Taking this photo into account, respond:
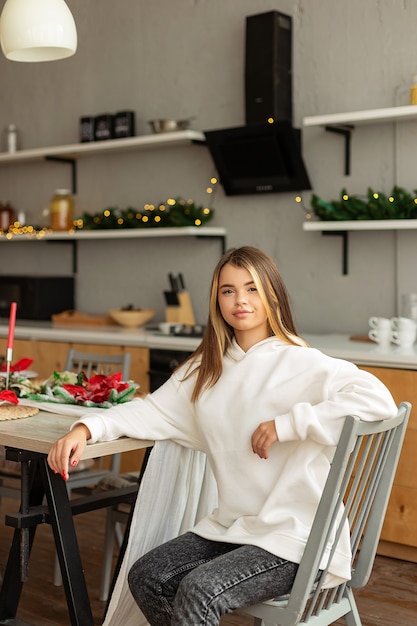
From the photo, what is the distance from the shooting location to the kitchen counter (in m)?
3.48

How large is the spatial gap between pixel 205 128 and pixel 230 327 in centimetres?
272

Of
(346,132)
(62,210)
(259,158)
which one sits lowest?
(62,210)

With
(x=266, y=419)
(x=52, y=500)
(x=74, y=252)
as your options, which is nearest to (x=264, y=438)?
(x=266, y=419)

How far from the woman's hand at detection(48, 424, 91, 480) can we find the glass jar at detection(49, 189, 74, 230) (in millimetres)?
3309

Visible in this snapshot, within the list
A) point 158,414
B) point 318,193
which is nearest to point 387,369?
point 318,193

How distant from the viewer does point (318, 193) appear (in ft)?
14.2

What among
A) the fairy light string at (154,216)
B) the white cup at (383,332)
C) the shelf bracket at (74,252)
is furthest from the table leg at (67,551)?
the shelf bracket at (74,252)

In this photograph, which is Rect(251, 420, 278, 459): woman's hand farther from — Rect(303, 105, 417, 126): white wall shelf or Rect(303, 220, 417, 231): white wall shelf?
Rect(303, 105, 417, 126): white wall shelf

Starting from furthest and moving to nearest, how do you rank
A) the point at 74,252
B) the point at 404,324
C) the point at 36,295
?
the point at 74,252 → the point at 36,295 → the point at 404,324

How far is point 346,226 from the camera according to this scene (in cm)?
392

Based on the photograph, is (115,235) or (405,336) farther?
(115,235)

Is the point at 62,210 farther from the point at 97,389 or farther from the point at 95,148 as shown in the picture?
the point at 97,389

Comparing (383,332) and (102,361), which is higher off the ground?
(383,332)

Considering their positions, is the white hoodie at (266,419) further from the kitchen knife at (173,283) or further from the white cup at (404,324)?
the kitchen knife at (173,283)
